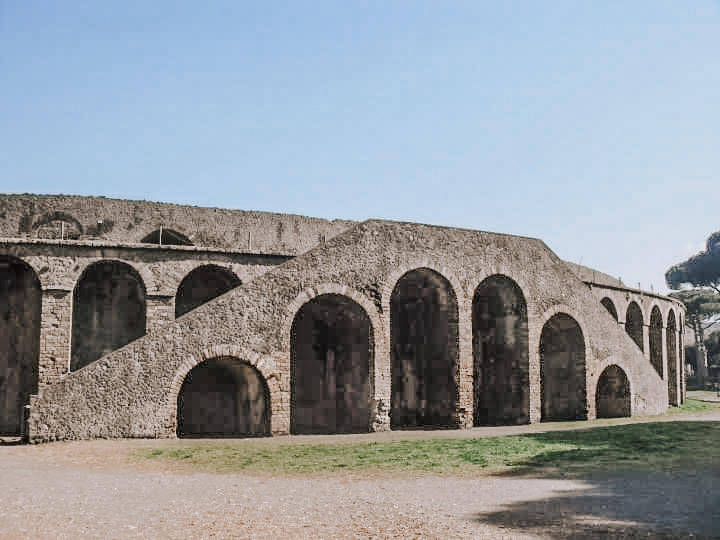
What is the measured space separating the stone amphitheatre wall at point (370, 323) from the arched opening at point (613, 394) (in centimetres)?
21

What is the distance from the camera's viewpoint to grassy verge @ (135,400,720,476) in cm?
1042

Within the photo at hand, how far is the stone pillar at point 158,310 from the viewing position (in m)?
16.9

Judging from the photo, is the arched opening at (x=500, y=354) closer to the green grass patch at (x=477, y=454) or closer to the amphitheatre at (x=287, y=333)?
the amphitheatre at (x=287, y=333)

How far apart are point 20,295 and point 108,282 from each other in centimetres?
200

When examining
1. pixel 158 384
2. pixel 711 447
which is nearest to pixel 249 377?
pixel 158 384

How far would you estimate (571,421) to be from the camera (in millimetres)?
18672

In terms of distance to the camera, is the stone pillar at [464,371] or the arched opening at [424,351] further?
the arched opening at [424,351]

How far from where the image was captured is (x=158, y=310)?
1702cm

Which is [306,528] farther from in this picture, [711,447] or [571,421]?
[571,421]

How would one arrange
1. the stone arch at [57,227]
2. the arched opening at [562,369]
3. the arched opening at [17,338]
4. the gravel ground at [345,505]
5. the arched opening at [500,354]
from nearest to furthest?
the gravel ground at [345,505] < the arched opening at [17,338] < the arched opening at [500,354] < the arched opening at [562,369] < the stone arch at [57,227]

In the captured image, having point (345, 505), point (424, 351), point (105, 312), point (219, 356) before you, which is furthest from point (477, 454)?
point (105, 312)

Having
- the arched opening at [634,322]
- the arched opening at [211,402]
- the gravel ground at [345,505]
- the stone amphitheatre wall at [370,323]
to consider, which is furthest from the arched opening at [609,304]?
the gravel ground at [345,505]

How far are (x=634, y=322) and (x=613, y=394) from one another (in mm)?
7450

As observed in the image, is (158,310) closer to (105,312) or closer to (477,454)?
(105,312)
